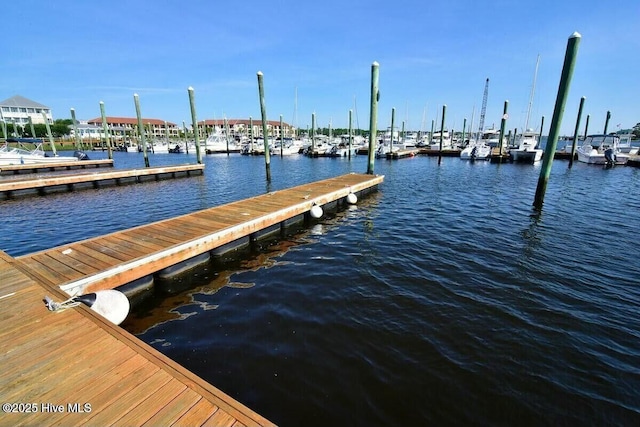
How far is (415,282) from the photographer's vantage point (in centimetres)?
715

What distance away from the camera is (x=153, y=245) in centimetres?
732

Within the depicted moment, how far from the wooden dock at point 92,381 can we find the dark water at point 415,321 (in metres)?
1.20

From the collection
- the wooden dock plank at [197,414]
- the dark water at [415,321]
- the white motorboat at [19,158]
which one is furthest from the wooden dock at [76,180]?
the wooden dock plank at [197,414]

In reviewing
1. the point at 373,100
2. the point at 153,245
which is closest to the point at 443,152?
the point at 373,100

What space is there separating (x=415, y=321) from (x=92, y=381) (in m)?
4.94

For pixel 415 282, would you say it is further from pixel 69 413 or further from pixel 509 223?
pixel 509 223

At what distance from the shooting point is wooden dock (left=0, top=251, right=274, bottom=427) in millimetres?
2760

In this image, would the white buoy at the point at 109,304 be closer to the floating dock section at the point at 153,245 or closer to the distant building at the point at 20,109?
the floating dock section at the point at 153,245

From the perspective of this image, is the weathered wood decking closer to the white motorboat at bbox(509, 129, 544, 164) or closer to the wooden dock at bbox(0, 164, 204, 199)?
the wooden dock at bbox(0, 164, 204, 199)

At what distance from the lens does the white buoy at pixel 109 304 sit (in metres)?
5.01

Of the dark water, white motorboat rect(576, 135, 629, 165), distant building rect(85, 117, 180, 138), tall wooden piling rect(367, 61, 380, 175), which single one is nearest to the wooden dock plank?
the dark water

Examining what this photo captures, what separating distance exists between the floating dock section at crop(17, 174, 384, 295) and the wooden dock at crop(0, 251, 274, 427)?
4.77ft

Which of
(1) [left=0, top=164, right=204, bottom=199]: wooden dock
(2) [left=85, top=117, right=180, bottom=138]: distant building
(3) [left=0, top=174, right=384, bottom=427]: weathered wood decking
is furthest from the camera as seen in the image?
(2) [left=85, top=117, right=180, bottom=138]: distant building

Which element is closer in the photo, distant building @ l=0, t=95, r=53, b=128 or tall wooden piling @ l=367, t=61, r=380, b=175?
tall wooden piling @ l=367, t=61, r=380, b=175
